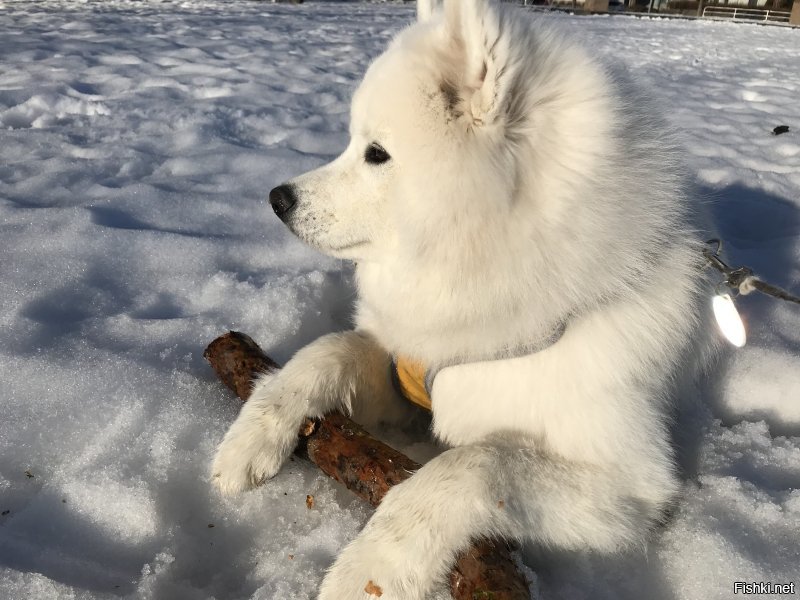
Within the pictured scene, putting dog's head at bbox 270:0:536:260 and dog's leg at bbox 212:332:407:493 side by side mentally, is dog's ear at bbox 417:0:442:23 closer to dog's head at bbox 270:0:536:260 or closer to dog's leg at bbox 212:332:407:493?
dog's head at bbox 270:0:536:260

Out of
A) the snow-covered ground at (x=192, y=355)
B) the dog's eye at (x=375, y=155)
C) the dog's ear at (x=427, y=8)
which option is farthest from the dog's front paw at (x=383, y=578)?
the dog's ear at (x=427, y=8)

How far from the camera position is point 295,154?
13.9 ft

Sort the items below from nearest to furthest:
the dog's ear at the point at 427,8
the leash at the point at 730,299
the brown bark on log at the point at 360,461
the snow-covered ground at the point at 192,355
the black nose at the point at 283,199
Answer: the brown bark on log at the point at 360,461 < the snow-covered ground at the point at 192,355 < the leash at the point at 730,299 < the black nose at the point at 283,199 < the dog's ear at the point at 427,8

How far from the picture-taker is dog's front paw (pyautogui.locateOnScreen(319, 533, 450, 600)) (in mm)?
1357

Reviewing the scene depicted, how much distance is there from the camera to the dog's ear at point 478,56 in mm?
1400

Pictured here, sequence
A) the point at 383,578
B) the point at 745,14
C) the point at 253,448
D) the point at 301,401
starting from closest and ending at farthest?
the point at 383,578 → the point at 253,448 → the point at 301,401 → the point at 745,14

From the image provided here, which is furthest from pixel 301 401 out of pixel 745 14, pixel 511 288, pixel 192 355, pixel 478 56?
pixel 745 14

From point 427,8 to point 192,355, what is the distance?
158cm

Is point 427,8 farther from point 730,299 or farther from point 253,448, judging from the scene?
point 253,448

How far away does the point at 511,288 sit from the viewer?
161 centimetres

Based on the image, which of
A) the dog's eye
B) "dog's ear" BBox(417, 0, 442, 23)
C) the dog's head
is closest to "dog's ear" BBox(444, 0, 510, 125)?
the dog's head

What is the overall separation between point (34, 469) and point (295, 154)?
2.99m

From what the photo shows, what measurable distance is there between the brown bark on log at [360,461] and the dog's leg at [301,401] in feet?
0.22

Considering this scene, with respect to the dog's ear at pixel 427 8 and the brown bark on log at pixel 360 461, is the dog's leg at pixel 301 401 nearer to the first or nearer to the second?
the brown bark on log at pixel 360 461
